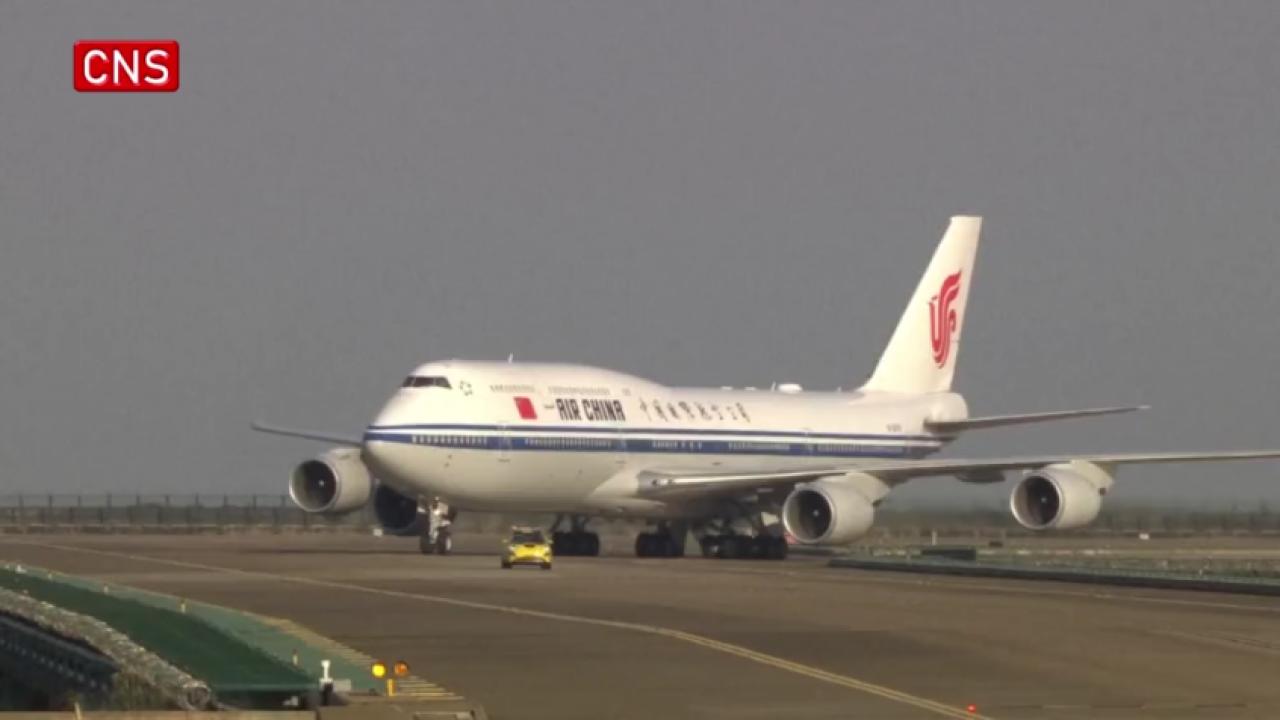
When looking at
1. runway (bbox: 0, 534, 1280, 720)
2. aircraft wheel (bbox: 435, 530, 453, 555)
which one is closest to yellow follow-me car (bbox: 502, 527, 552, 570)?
runway (bbox: 0, 534, 1280, 720)

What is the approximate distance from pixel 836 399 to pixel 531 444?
1165 centimetres

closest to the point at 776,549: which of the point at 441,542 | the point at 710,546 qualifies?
the point at 710,546

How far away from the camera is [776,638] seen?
25.5m

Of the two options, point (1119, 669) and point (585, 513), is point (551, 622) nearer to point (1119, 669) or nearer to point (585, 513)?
point (1119, 669)

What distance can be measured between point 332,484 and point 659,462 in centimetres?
815

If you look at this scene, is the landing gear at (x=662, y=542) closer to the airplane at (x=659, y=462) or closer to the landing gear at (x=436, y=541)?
the airplane at (x=659, y=462)

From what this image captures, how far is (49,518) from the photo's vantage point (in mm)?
83625

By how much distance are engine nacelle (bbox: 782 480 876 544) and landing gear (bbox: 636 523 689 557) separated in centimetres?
473

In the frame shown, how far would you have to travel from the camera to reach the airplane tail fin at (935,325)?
63344 mm

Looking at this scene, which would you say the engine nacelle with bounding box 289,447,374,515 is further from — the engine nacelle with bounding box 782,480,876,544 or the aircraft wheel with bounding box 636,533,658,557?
the engine nacelle with bounding box 782,480,876,544

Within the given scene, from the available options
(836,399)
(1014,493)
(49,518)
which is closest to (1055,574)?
(1014,493)

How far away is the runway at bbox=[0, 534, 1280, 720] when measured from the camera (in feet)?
62.8

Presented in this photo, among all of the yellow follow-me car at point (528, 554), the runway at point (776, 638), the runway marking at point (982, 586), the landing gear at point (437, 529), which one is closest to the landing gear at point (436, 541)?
the landing gear at point (437, 529)

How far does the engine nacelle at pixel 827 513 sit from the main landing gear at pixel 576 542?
5492mm
